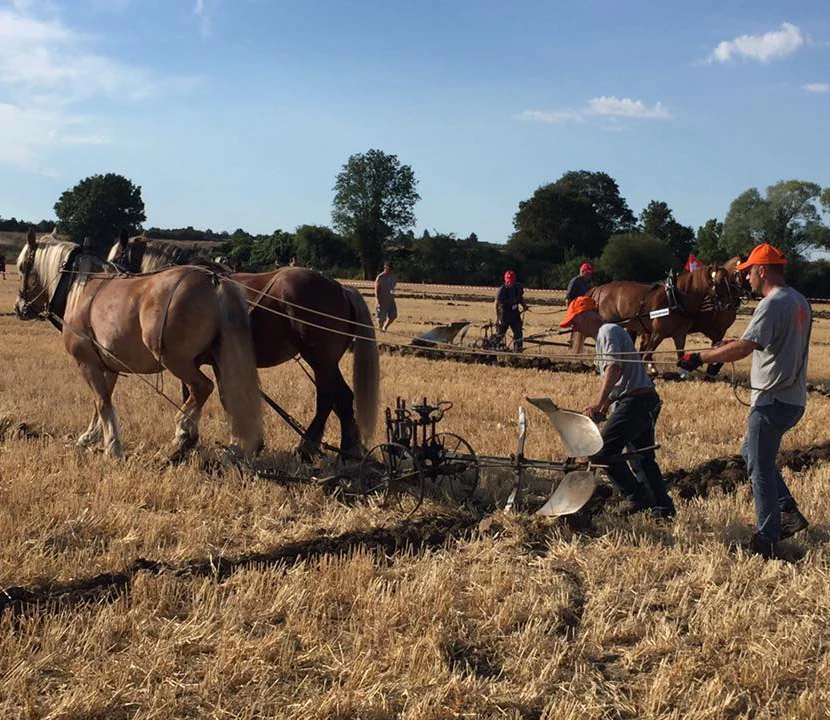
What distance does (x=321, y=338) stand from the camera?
6949 millimetres

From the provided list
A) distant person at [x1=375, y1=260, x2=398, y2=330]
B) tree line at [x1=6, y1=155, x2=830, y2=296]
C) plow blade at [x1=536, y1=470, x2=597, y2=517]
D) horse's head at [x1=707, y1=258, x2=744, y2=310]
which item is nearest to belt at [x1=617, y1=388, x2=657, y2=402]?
plow blade at [x1=536, y1=470, x2=597, y2=517]

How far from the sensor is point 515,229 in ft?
212

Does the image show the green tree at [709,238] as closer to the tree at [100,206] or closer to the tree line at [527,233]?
the tree line at [527,233]

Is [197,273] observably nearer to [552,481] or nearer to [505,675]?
[552,481]

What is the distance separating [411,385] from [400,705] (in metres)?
7.69

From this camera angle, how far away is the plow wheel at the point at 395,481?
5508 millimetres

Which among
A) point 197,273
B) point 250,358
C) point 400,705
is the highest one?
point 197,273

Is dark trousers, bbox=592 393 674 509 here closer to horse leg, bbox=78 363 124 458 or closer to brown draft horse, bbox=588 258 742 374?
horse leg, bbox=78 363 124 458

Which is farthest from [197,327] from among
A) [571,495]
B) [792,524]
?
[792,524]

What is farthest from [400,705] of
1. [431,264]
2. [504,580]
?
[431,264]

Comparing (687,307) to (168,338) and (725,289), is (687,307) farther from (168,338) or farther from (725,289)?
(168,338)

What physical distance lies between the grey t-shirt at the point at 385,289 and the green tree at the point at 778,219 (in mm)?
47512

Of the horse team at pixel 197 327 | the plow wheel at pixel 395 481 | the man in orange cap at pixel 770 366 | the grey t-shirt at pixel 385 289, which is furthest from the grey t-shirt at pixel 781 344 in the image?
the grey t-shirt at pixel 385 289

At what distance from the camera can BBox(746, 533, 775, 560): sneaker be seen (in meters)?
4.72
